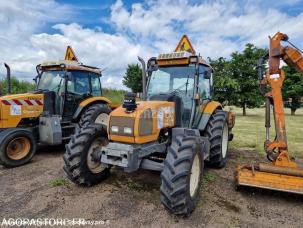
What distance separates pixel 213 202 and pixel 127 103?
210 cm

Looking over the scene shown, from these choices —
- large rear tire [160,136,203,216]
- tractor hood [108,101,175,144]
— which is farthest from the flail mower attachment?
tractor hood [108,101,175,144]

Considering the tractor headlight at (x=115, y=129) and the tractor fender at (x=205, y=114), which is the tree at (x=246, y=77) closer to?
the tractor fender at (x=205, y=114)

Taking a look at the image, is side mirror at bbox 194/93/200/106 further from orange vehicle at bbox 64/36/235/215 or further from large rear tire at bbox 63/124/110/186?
large rear tire at bbox 63/124/110/186

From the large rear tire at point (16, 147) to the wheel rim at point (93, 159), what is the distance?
2544 millimetres

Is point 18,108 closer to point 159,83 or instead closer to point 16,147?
point 16,147

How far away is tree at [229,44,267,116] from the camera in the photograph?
23.4m

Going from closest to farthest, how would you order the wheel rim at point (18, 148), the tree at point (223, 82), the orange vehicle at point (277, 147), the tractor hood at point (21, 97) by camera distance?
1. the orange vehicle at point (277, 147)
2. the wheel rim at point (18, 148)
3. the tractor hood at point (21, 97)
4. the tree at point (223, 82)

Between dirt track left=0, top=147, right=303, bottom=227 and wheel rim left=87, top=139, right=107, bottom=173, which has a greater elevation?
wheel rim left=87, top=139, right=107, bottom=173

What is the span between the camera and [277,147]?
4734mm

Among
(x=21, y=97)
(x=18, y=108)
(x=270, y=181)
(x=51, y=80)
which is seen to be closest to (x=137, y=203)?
(x=270, y=181)

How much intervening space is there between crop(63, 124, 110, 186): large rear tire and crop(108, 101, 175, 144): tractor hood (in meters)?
0.52

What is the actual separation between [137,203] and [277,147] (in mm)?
2719

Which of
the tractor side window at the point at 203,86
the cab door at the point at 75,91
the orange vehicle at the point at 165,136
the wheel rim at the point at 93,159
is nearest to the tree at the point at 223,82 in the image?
the cab door at the point at 75,91

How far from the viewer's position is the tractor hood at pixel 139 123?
394 centimetres
